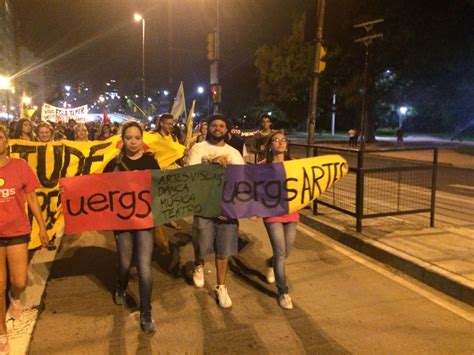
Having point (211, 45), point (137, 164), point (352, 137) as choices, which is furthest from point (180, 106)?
point (352, 137)

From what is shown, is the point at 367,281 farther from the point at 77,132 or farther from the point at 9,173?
the point at 77,132

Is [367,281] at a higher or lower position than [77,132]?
lower

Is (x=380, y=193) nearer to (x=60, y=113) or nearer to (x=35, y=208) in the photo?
(x=35, y=208)

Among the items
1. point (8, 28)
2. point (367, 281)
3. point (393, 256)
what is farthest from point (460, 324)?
point (8, 28)

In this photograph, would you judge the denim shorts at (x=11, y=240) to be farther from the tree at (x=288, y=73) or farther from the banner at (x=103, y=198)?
the tree at (x=288, y=73)

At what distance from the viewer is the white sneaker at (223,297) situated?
4900 millimetres

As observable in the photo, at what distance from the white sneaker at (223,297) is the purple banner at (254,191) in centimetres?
73

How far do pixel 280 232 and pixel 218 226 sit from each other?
0.61 metres

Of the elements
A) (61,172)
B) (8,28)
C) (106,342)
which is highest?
(8,28)

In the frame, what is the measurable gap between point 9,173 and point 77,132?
4378mm

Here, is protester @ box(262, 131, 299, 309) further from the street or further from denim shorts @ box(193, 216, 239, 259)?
denim shorts @ box(193, 216, 239, 259)

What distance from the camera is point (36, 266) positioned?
6.14 meters

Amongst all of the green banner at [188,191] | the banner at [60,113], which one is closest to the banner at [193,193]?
the green banner at [188,191]

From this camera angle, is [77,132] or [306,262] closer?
[306,262]
